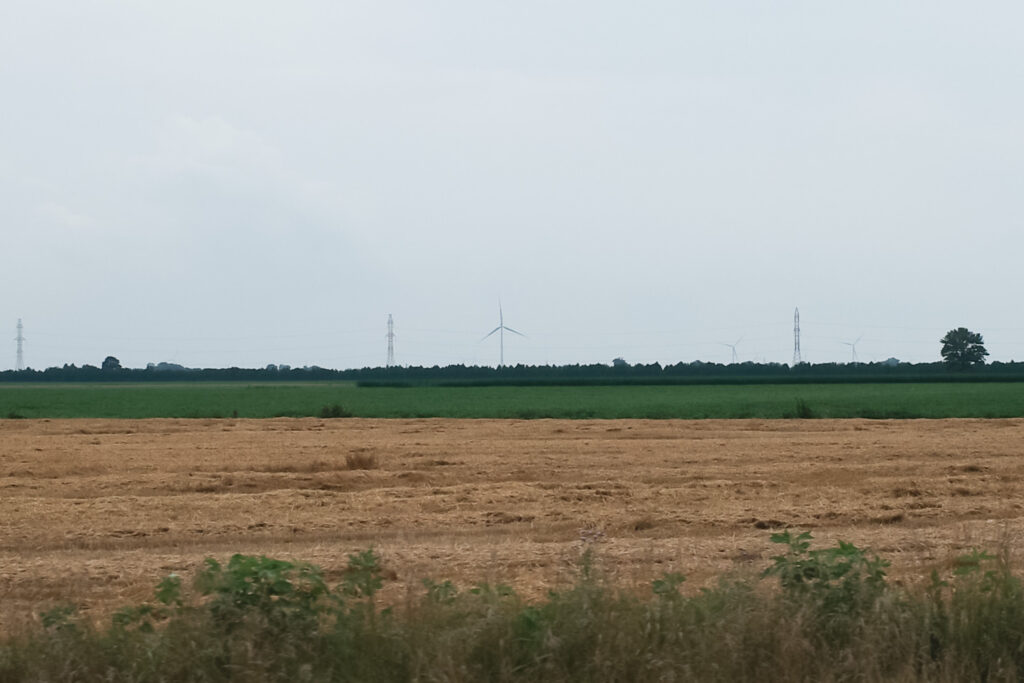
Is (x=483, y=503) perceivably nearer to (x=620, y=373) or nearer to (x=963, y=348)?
(x=620, y=373)

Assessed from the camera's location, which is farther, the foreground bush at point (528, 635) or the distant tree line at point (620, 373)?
the distant tree line at point (620, 373)

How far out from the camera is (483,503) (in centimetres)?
1548

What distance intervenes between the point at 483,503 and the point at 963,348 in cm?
11872

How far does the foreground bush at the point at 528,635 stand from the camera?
6.53m

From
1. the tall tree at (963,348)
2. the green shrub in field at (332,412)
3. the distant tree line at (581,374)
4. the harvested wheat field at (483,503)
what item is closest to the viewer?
the harvested wheat field at (483,503)

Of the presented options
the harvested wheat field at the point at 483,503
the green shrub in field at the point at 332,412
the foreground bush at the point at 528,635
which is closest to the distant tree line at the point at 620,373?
the green shrub in field at the point at 332,412

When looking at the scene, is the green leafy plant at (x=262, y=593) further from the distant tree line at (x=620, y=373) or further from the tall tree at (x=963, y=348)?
the tall tree at (x=963, y=348)

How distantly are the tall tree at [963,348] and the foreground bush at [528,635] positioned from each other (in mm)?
121707

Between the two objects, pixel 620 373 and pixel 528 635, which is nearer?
pixel 528 635

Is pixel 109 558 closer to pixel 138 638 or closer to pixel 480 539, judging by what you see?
pixel 480 539

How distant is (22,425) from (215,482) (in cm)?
1743

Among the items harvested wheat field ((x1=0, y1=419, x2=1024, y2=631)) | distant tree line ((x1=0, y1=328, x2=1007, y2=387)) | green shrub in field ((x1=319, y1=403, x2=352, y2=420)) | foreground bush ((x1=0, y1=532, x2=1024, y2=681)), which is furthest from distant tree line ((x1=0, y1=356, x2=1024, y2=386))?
foreground bush ((x1=0, y1=532, x2=1024, y2=681))

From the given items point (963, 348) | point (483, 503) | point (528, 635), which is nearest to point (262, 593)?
point (528, 635)

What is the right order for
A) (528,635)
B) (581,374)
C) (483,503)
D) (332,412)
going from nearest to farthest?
(528,635), (483,503), (332,412), (581,374)
